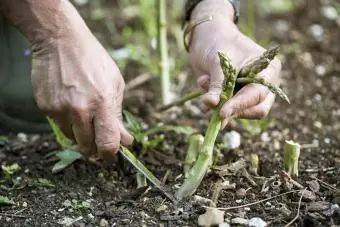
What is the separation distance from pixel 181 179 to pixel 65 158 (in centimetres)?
28

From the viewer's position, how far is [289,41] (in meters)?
2.36

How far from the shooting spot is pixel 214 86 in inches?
50.6

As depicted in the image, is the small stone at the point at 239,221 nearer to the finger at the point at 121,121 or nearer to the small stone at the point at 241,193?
the small stone at the point at 241,193

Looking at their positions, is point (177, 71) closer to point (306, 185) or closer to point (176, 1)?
point (176, 1)

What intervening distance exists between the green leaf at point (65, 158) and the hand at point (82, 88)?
0.44ft

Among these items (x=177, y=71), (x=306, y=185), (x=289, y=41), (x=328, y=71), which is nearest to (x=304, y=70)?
(x=328, y=71)

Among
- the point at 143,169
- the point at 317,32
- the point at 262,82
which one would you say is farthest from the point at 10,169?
the point at 317,32

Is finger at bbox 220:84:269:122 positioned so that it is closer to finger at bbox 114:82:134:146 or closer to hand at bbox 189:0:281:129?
hand at bbox 189:0:281:129

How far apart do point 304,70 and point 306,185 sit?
2.89ft

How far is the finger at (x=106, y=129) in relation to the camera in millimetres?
1290

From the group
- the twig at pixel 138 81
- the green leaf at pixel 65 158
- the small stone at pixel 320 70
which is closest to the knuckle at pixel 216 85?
the green leaf at pixel 65 158

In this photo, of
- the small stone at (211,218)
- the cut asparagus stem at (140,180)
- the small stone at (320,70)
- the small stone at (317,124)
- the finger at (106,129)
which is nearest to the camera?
the small stone at (211,218)

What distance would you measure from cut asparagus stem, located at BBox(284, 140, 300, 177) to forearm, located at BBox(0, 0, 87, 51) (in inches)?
20.3

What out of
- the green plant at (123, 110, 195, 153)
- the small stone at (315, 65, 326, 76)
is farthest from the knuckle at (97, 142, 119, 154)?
the small stone at (315, 65, 326, 76)
